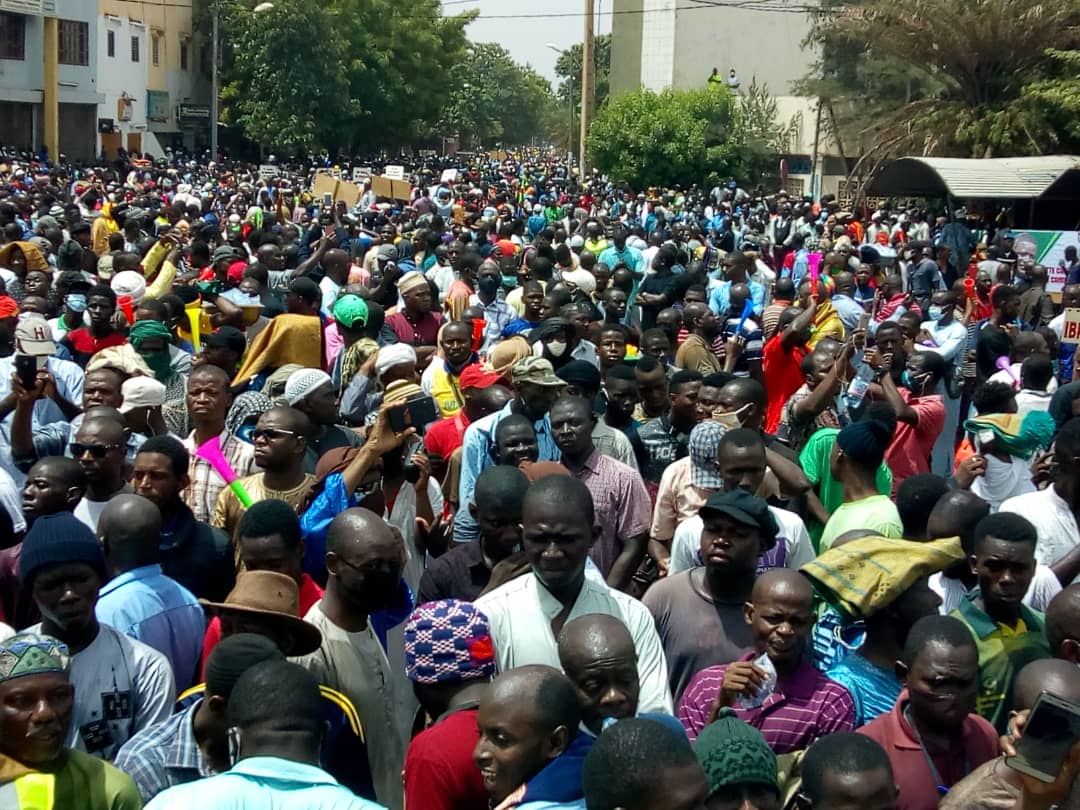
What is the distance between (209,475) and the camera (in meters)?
6.16

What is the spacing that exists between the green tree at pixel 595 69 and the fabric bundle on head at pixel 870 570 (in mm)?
59654

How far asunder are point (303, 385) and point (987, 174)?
19136 millimetres

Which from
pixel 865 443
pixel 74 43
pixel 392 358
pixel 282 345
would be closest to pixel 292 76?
pixel 74 43

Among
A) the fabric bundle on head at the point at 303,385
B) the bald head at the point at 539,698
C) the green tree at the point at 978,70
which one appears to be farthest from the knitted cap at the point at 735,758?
the green tree at the point at 978,70

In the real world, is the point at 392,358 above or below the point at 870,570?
above

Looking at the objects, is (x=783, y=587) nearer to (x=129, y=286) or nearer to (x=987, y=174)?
(x=129, y=286)

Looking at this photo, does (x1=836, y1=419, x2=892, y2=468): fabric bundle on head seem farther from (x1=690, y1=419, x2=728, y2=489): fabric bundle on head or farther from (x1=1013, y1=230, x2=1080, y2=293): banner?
(x1=1013, y1=230, x2=1080, y2=293): banner

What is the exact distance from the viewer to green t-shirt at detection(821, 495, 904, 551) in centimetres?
561

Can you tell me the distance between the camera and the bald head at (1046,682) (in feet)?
12.5

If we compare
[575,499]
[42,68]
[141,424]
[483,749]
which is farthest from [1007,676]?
[42,68]

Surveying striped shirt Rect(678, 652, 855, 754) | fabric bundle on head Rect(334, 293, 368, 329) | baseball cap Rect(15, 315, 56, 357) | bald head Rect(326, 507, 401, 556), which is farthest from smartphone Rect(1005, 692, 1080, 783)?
fabric bundle on head Rect(334, 293, 368, 329)

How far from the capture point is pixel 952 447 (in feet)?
30.4

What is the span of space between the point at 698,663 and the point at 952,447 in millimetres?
5098

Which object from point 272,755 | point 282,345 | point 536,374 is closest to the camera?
point 272,755
